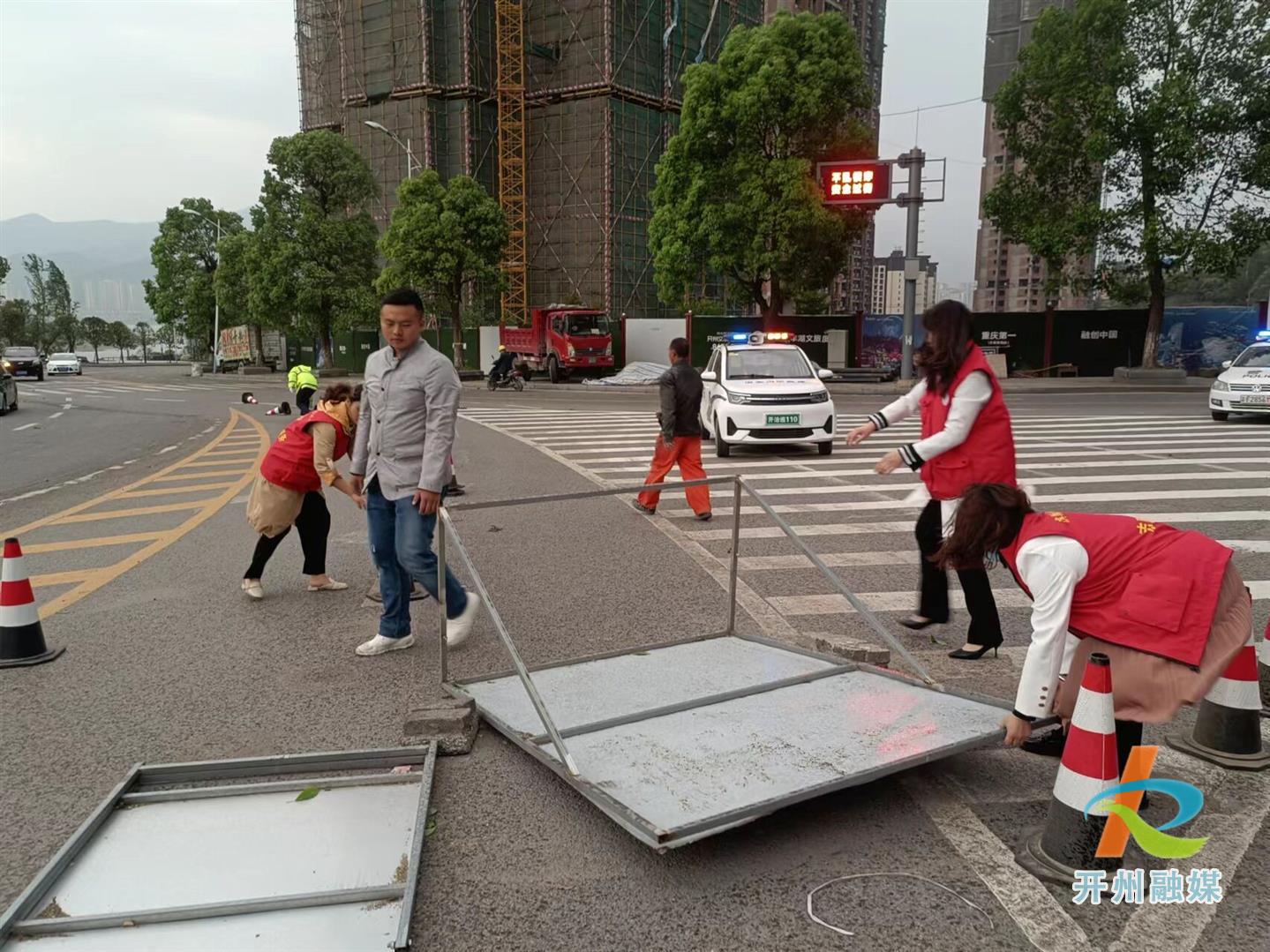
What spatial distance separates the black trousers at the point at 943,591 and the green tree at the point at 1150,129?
94.3 ft

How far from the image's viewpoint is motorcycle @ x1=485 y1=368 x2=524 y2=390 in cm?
3344

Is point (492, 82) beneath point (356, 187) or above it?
above

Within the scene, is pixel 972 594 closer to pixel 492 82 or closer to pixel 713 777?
pixel 713 777

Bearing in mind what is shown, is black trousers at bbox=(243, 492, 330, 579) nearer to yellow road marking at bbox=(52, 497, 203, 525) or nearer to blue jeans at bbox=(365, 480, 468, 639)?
blue jeans at bbox=(365, 480, 468, 639)

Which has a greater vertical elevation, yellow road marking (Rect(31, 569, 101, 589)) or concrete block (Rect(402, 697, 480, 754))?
concrete block (Rect(402, 697, 480, 754))

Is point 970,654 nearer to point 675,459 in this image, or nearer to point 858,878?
point 858,878

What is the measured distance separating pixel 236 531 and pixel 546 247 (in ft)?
152

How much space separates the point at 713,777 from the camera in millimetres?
3436

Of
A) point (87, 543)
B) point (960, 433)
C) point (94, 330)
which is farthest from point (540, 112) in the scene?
point (94, 330)

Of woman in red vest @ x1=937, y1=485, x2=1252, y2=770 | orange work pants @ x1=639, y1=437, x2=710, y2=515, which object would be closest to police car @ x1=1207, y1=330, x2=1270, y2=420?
orange work pants @ x1=639, y1=437, x2=710, y2=515

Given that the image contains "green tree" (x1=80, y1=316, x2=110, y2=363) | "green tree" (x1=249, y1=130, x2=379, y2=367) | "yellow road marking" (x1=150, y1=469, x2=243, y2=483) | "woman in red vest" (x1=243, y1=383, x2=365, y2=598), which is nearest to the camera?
"woman in red vest" (x1=243, y1=383, x2=365, y2=598)

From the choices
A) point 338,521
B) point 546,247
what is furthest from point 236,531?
point 546,247

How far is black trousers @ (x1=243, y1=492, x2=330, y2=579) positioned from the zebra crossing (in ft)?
10.1

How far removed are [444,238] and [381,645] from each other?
120ft
